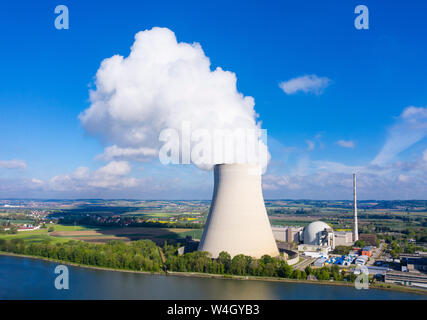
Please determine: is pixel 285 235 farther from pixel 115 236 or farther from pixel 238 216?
pixel 115 236

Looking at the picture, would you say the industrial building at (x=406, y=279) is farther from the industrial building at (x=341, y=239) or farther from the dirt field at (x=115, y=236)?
the dirt field at (x=115, y=236)

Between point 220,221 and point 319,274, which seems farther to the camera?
point 220,221

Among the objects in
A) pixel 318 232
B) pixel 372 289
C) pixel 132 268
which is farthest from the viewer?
pixel 318 232

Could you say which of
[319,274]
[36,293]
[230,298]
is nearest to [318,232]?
[319,274]

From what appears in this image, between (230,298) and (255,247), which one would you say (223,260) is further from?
(230,298)

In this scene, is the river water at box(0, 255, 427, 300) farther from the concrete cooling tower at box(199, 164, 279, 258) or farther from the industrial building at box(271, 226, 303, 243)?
the industrial building at box(271, 226, 303, 243)
